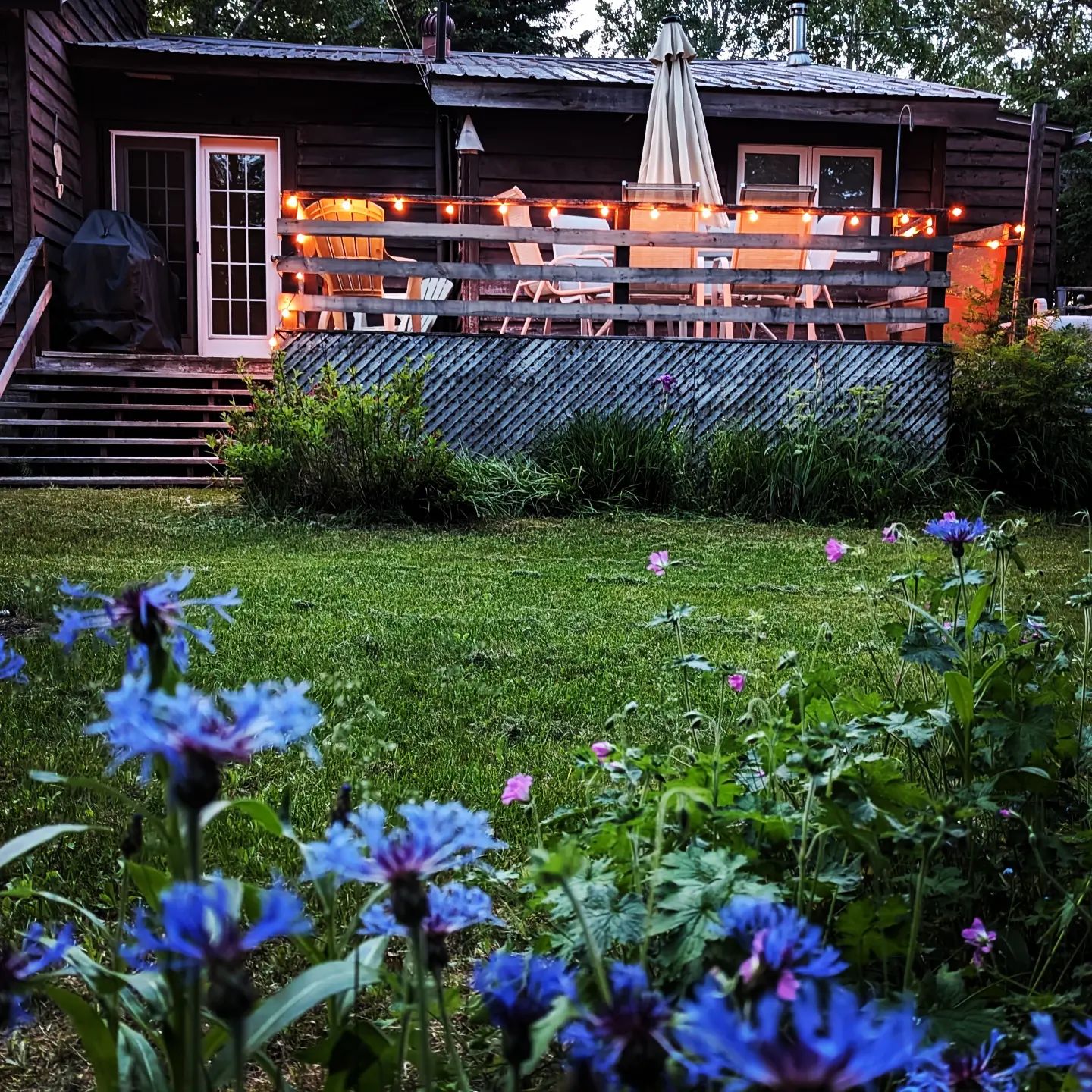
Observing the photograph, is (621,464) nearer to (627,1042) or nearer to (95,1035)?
(95,1035)

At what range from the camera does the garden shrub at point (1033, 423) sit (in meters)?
7.79

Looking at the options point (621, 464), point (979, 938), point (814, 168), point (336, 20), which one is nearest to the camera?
point (979, 938)

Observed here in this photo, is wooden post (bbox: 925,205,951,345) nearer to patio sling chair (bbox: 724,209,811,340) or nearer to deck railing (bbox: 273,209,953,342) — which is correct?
deck railing (bbox: 273,209,953,342)

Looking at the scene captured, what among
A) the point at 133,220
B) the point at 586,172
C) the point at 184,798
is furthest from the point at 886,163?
the point at 184,798

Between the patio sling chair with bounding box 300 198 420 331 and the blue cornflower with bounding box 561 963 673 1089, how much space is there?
7.86m

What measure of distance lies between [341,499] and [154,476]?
2.16 m

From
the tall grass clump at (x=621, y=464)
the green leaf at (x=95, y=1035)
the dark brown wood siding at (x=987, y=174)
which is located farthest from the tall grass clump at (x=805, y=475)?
the green leaf at (x=95, y=1035)

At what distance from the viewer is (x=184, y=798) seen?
1.62ft

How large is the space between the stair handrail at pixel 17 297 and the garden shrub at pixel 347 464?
8.78 ft

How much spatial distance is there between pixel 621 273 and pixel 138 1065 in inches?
307

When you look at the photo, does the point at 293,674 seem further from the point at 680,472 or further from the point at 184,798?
the point at 680,472

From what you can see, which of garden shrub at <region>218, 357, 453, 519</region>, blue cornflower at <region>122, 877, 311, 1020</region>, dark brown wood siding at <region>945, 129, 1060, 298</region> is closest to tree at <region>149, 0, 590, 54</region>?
dark brown wood siding at <region>945, 129, 1060, 298</region>

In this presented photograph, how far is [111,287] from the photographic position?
9922 millimetres

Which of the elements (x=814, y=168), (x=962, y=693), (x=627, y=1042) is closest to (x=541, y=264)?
(x=814, y=168)
